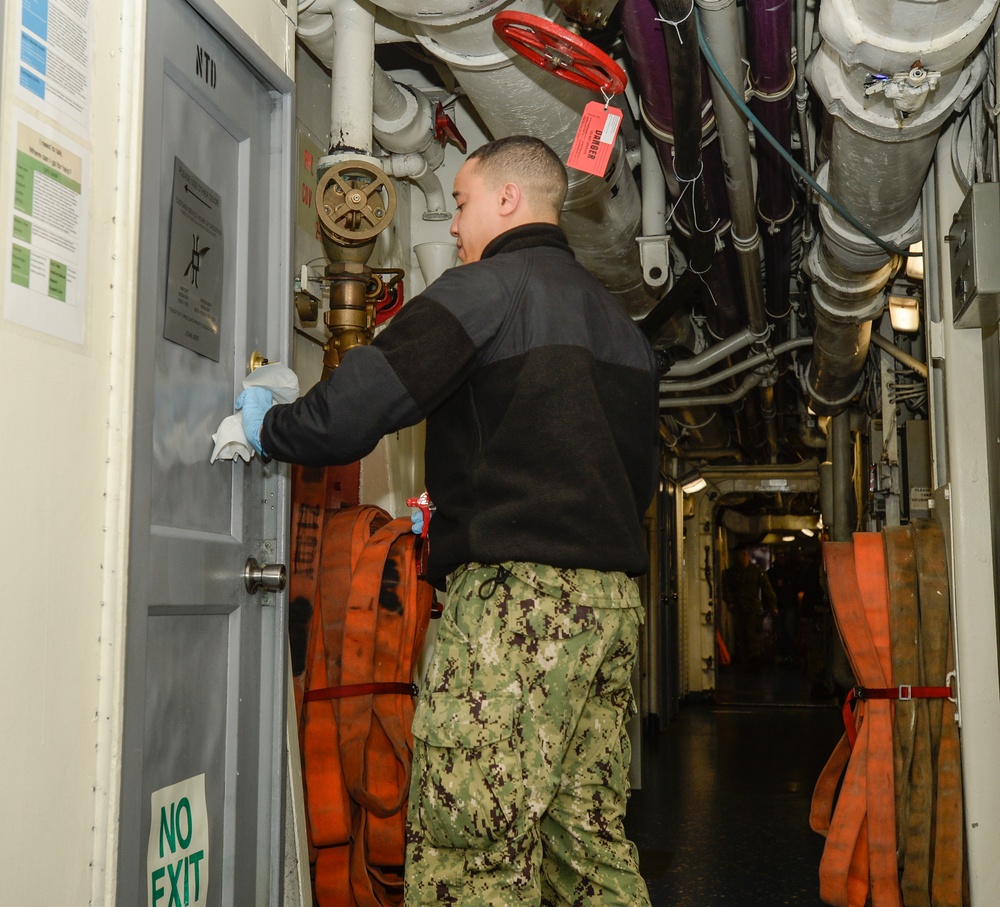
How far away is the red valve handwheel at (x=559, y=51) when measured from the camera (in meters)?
2.51

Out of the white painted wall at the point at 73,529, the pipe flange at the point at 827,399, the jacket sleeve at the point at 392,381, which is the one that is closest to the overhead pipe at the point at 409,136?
the jacket sleeve at the point at 392,381

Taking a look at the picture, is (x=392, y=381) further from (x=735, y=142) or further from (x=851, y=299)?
(x=851, y=299)

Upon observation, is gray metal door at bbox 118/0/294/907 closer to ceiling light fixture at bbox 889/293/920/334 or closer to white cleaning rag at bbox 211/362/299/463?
white cleaning rag at bbox 211/362/299/463

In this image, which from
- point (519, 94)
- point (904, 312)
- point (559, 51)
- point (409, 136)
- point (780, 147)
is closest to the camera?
point (559, 51)

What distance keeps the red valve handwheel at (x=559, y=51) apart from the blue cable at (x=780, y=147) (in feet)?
0.90

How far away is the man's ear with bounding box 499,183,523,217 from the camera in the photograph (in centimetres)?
223

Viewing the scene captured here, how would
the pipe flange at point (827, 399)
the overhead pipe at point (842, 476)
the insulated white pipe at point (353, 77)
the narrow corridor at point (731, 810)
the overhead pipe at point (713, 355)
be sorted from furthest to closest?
the overhead pipe at point (842, 476) < the pipe flange at point (827, 399) < the overhead pipe at point (713, 355) < the narrow corridor at point (731, 810) < the insulated white pipe at point (353, 77)

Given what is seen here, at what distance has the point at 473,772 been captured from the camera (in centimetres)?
190

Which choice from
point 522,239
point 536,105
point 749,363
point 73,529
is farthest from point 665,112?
point 749,363

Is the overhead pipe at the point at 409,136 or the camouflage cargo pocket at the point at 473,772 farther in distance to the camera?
the overhead pipe at the point at 409,136

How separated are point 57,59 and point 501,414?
95cm

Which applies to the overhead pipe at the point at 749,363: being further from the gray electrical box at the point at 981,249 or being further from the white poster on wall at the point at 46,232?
the white poster on wall at the point at 46,232

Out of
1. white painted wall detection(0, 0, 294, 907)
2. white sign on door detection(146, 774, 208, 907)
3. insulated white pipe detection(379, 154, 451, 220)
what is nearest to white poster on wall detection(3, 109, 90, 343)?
white painted wall detection(0, 0, 294, 907)

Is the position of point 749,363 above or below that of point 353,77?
below
